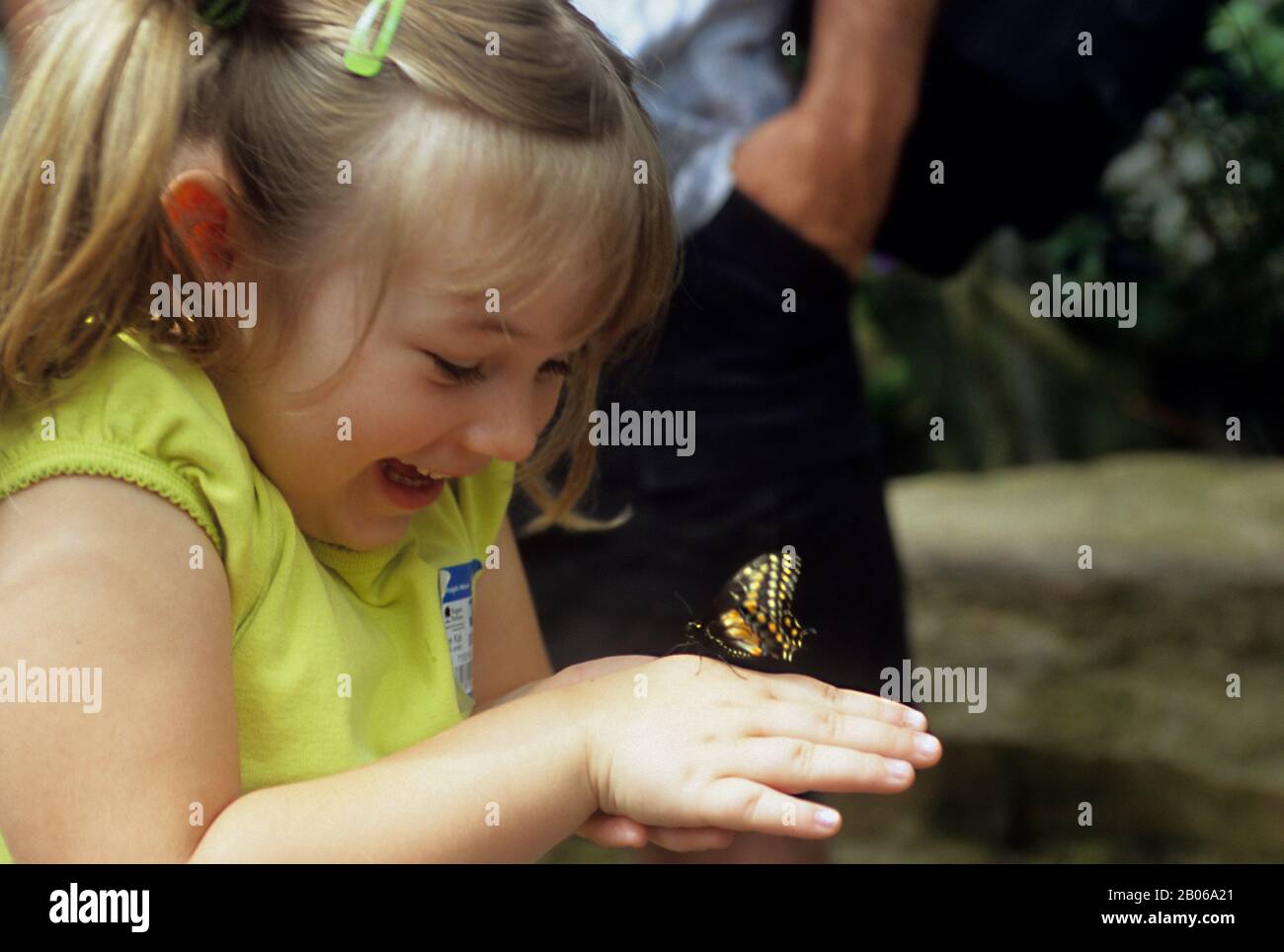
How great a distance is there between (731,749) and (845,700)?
0.32 feet

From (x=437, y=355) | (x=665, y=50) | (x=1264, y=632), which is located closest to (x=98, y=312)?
(x=437, y=355)

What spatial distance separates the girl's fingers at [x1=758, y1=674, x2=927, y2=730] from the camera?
918 millimetres

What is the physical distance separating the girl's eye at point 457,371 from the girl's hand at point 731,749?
21 cm

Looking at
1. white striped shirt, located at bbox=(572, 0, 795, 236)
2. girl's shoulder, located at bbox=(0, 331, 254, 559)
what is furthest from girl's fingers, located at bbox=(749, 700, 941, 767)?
white striped shirt, located at bbox=(572, 0, 795, 236)

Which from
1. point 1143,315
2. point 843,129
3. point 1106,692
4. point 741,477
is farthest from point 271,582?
point 1143,315

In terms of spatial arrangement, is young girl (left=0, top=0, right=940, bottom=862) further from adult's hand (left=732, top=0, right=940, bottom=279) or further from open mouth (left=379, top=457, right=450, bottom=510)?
adult's hand (left=732, top=0, right=940, bottom=279)

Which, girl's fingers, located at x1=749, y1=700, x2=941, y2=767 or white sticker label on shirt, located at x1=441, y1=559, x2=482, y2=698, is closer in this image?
girl's fingers, located at x1=749, y1=700, x2=941, y2=767

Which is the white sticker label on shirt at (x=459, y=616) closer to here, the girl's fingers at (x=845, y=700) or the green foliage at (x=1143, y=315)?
the girl's fingers at (x=845, y=700)

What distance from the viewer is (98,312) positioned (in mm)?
922

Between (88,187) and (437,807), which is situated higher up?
(88,187)

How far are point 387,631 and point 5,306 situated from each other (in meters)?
0.34

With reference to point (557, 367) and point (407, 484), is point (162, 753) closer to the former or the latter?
point (407, 484)

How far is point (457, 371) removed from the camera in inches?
38.1

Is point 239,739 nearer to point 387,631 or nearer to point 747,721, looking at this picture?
point 387,631
